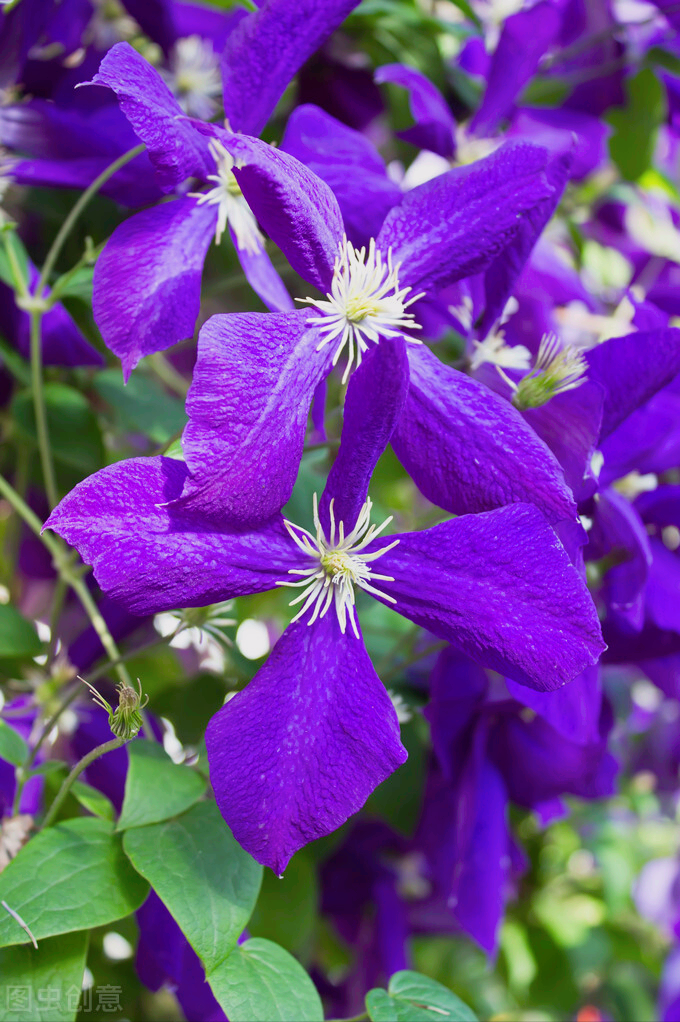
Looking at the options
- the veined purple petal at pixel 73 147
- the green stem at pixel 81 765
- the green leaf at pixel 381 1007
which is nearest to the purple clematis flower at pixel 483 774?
the green leaf at pixel 381 1007

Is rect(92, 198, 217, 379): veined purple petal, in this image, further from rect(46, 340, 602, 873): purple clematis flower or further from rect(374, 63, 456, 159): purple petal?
rect(374, 63, 456, 159): purple petal

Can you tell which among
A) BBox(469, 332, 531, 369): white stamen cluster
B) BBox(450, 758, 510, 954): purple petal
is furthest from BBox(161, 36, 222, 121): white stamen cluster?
BBox(450, 758, 510, 954): purple petal

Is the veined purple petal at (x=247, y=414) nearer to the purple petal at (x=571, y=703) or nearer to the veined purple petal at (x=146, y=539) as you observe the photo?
the veined purple petal at (x=146, y=539)

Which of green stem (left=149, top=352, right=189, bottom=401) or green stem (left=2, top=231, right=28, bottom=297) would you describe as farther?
green stem (left=149, top=352, right=189, bottom=401)

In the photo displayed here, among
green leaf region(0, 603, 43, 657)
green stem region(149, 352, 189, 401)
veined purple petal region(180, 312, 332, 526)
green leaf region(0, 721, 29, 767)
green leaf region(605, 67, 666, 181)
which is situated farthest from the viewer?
green leaf region(605, 67, 666, 181)

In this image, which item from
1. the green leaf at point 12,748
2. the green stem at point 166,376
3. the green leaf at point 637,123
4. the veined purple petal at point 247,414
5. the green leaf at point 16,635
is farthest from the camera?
the green leaf at point 637,123

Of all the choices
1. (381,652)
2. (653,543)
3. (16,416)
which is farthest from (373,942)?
(16,416)

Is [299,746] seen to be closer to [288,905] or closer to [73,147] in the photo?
[288,905]
